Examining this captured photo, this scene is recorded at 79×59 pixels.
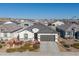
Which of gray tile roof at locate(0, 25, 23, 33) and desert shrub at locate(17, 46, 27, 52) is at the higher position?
gray tile roof at locate(0, 25, 23, 33)

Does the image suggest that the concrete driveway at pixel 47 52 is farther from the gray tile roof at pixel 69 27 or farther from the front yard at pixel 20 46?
the gray tile roof at pixel 69 27

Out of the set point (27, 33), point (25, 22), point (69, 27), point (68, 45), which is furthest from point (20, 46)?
point (69, 27)

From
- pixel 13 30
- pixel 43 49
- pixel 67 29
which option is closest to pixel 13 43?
pixel 13 30

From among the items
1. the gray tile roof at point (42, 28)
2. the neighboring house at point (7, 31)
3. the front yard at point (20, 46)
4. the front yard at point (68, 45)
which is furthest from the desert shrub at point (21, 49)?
the front yard at point (68, 45)

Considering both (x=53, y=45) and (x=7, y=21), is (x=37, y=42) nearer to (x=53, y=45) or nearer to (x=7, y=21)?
(x=53, y=45)

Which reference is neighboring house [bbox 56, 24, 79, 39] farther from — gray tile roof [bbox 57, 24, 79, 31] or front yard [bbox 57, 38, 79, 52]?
front yard [bbox 57, 38, 79, 52]

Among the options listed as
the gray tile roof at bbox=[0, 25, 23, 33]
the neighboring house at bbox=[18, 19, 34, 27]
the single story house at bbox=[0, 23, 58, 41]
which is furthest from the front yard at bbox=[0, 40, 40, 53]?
the neighboring house at bbox=[18, 19, 34, 27]

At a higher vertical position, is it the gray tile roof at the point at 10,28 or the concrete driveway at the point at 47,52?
the gray tile roof at the point at 10,28

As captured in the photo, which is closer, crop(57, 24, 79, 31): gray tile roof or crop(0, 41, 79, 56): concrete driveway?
crop(0, 41, 79, 56): concrete driveway
